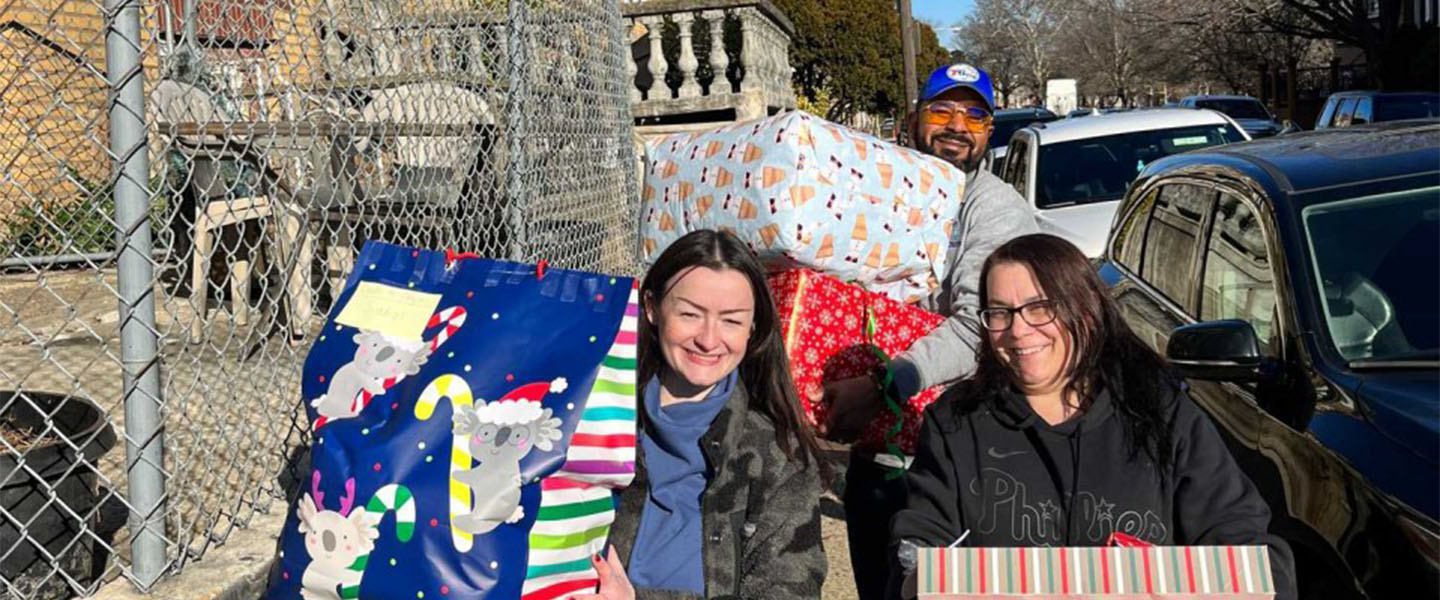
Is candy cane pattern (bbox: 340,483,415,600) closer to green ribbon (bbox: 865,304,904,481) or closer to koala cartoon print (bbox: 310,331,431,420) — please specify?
koala cartoon print (bbox: 310,331,431,420)

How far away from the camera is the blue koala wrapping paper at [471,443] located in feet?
7.70

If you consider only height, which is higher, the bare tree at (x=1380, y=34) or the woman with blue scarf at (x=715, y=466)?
the bare tree at (x=1380, y=34)

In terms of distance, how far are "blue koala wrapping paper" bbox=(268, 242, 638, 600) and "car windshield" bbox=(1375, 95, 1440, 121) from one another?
15247 millimetres

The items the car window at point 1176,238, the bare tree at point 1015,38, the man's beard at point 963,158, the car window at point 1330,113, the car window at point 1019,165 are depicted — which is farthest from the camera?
the bare tree at point 1015,38

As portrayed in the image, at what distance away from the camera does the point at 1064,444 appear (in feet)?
8.10

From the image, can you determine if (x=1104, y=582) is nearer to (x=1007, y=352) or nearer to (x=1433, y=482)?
(x=1007, y=352)

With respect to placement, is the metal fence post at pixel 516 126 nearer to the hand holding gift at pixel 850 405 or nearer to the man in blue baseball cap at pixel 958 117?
the man in blue baseball cap at pixel 958 117

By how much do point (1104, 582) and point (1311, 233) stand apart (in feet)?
5.49

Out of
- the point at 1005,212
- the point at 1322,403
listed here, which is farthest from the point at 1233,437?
the point at 1005,212

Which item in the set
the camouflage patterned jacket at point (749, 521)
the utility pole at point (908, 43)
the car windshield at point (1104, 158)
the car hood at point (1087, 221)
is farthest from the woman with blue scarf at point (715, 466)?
→ the utility pole at point (908, 43)

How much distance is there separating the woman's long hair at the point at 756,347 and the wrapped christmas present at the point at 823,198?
211 millimetres

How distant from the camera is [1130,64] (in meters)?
68.5

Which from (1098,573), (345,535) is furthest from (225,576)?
(1098,573)

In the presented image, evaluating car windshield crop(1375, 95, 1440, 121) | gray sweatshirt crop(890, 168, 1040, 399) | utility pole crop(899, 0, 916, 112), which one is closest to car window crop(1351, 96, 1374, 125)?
car windshield crop(1375, 95, 1440, 121)
